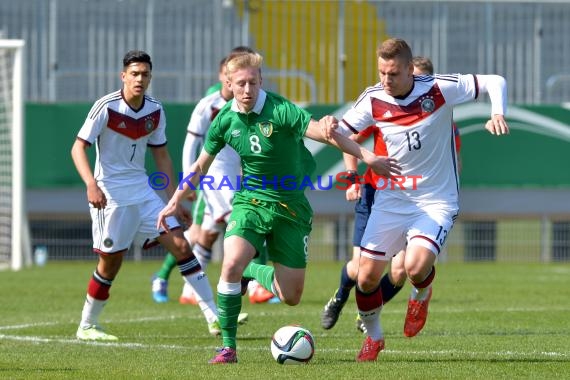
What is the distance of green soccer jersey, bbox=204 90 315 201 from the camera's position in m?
8.26

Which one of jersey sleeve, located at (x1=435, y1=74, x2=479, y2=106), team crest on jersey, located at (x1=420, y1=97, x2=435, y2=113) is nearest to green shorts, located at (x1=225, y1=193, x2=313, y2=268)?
team crest on jersey, located at (x1=420, y1=97, x2=435, y2=113)

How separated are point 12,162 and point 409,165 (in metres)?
10.5

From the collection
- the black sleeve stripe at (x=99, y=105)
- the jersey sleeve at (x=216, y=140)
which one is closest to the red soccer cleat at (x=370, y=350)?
the jersey sleeve at (x=216, y=140)

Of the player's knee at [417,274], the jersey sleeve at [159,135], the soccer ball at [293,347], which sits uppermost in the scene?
the jersey sleeve at [159,135]

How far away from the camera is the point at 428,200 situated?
8.59 meters

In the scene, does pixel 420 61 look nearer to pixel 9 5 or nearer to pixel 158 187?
pixel 158 187

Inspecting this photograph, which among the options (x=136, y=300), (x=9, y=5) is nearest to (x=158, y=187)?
(x=136, y=300)

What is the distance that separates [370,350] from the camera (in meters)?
8.33

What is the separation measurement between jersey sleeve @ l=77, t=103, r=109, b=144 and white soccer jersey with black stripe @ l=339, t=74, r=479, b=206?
2.27 meters

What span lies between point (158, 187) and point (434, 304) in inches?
221

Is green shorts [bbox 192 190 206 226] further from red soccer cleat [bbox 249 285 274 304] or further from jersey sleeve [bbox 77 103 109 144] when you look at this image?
jersey sleeve [bbox 77 103 109 144]

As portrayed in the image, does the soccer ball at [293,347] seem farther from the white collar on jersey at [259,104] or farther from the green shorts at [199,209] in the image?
the green shorts at [199,209]

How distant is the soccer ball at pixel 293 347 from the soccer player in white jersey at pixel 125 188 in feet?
6.80

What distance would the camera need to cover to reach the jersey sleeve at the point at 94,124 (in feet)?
32.1
